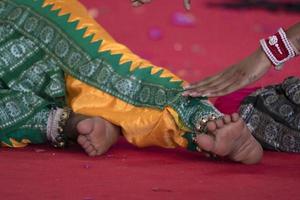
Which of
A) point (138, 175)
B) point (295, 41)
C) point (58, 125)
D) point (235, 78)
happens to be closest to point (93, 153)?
point (58, 125)

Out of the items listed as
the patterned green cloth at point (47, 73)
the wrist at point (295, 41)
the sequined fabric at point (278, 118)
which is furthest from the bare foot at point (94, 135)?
the wrist at point (295, 41)

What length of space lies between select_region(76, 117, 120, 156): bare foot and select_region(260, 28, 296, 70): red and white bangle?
0.39m

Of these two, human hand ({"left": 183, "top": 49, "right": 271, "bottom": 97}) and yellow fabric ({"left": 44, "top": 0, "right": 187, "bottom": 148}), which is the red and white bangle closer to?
human hand ({"left": 183, "top": 49, "right": 271, "bottom": 97})

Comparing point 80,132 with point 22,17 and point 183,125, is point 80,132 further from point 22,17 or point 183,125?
point 22,17

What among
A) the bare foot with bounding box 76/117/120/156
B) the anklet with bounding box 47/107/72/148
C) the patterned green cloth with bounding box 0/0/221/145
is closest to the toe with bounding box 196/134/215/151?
the patterned green cloth with bounding box 0/0/221/145

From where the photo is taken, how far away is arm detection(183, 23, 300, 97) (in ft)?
5.58

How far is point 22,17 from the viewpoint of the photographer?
81.8 inches

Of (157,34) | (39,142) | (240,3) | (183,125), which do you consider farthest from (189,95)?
(240,3)

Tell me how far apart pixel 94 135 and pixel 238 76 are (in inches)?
13.5

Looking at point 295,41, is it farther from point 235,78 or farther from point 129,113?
point 129,113

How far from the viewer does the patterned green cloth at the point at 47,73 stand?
192 cm

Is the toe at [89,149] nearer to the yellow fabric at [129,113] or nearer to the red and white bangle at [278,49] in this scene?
the yellow fabric at [129,113]

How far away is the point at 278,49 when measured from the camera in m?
1.75

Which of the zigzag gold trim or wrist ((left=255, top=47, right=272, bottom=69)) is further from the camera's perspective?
the zigzag gold trim
